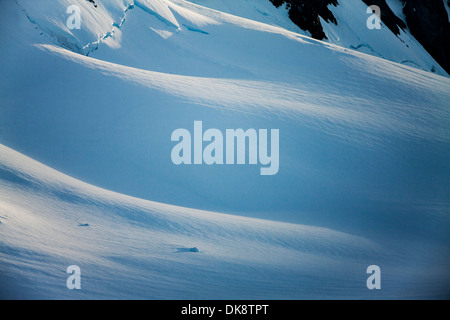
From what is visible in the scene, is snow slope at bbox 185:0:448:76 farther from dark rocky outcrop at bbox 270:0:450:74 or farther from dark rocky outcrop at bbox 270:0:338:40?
dark rocky outcrop at bbox 270:0:450:74

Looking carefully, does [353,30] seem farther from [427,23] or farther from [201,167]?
[201,167]

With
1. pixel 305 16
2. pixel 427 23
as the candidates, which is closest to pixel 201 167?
pixel 305 16

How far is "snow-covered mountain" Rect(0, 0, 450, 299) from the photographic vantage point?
5.10 m

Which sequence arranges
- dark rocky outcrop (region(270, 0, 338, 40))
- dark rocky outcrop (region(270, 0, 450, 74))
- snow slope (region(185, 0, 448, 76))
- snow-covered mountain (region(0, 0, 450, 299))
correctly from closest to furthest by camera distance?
snow-covered mountain (region(0, 0, 450, 299)), snow slope (region(185, 0, 448, 76)), dark rocky outcrop (region(270, 0, 338, 40)), dark rocky outcrop (region(270, 0, 450, 74))

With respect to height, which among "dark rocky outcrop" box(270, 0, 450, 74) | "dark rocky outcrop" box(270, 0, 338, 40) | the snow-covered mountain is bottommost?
the snow-covered mountain

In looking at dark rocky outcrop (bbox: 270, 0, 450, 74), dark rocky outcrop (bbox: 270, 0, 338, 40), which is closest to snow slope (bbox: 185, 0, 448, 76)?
dark rocky outcrop (bbox: 270, 0, 338, 40)

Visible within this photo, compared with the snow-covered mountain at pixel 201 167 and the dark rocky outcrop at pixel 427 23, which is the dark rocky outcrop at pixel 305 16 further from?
the snow-covered mountain at pixel 201 167

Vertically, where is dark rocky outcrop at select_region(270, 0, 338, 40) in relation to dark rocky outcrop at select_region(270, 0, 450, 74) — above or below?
below

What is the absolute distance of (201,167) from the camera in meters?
8.10

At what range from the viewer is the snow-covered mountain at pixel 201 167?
5.10 metres

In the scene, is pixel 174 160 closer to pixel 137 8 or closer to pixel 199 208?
pixel 199 208

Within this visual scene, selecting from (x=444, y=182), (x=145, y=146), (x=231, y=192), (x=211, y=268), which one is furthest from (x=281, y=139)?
(x=211, y=268)

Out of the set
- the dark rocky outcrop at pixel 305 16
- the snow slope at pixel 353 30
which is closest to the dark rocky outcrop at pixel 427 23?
the snow slope at pixel 353 30

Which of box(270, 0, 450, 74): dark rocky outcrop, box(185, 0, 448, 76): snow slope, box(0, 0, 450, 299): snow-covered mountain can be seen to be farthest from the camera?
box(270, 0, 450, 74): dark rocky outcrop
